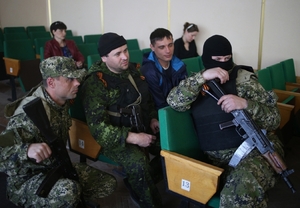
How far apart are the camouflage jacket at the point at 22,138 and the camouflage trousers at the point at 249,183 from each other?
915 millimetres

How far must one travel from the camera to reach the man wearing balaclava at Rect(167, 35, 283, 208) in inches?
64.5

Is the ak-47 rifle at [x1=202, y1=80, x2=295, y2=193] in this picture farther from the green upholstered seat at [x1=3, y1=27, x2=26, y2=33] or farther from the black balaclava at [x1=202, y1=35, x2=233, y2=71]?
the green upholstered seat at [x1=3, y1=27, x2=26, y2=33]

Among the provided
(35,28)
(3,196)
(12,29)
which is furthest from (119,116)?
(35,28)

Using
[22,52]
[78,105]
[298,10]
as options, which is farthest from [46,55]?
[298,10]

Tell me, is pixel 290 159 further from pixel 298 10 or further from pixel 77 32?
pixel 77 32

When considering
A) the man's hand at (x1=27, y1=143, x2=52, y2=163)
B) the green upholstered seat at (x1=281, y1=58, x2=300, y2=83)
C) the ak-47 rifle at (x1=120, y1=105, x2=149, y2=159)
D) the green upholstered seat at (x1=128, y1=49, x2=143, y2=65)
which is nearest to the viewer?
the man's hand at (x1=27, y1=143, x2=52, y2=163)

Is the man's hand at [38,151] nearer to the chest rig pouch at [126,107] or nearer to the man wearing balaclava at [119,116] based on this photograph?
the man wearing balaclava at [119,116]

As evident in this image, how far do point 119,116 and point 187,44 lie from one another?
9.47 ft

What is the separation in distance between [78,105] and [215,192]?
1.09 metres

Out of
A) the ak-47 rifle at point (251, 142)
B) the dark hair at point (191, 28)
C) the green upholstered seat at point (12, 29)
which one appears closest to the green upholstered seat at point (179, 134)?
the ak-47 rifle at point (251, 142)

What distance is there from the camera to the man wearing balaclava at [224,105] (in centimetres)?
164

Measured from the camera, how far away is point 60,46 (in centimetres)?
411

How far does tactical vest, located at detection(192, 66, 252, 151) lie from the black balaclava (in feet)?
0.25

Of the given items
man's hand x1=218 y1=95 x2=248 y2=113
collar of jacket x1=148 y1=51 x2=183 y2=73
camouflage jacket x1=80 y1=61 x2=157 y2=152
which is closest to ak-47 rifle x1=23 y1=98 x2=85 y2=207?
camouflage jacket x1=80 y1=61 x2=157 y2=152
